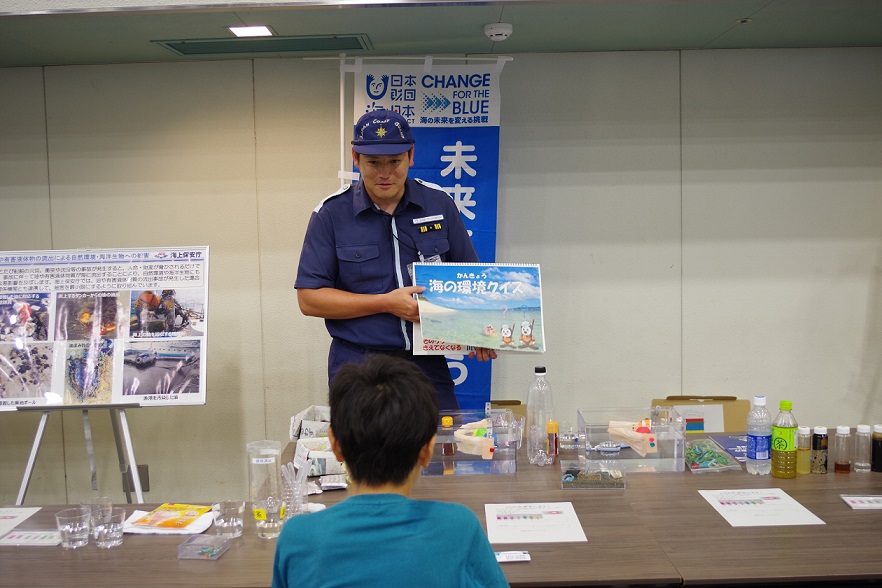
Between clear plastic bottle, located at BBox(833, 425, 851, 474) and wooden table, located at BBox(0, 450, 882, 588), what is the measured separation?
0.40ft

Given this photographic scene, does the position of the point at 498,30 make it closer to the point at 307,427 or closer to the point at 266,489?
the point at 307,427

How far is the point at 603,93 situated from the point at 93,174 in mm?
2824

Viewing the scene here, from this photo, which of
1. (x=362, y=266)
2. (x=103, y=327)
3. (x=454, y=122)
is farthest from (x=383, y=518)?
(x=454, y=122)

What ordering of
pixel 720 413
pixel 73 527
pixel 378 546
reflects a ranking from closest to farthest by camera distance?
pixel 378 546
pixel 73 527
pixel 720 413

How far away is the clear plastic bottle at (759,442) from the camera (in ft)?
7.64

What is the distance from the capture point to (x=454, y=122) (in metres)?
3.92

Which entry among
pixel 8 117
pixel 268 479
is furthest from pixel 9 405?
pixel 268 479

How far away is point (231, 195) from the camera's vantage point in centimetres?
423

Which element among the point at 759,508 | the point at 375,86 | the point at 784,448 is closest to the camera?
the point at 759,508

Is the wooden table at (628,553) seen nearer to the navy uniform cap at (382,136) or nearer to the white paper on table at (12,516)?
the white paper on table at (12,516)

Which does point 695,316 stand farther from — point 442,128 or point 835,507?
point 835,507

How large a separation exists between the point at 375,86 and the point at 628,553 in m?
2.79

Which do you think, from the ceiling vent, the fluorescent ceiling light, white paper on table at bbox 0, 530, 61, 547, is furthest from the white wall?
white paper on table at bbox 0, 530, 61, 547

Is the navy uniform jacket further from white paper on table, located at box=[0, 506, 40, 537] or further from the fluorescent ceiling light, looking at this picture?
white paper on table, located at box=[0, 506, 40, 537]
